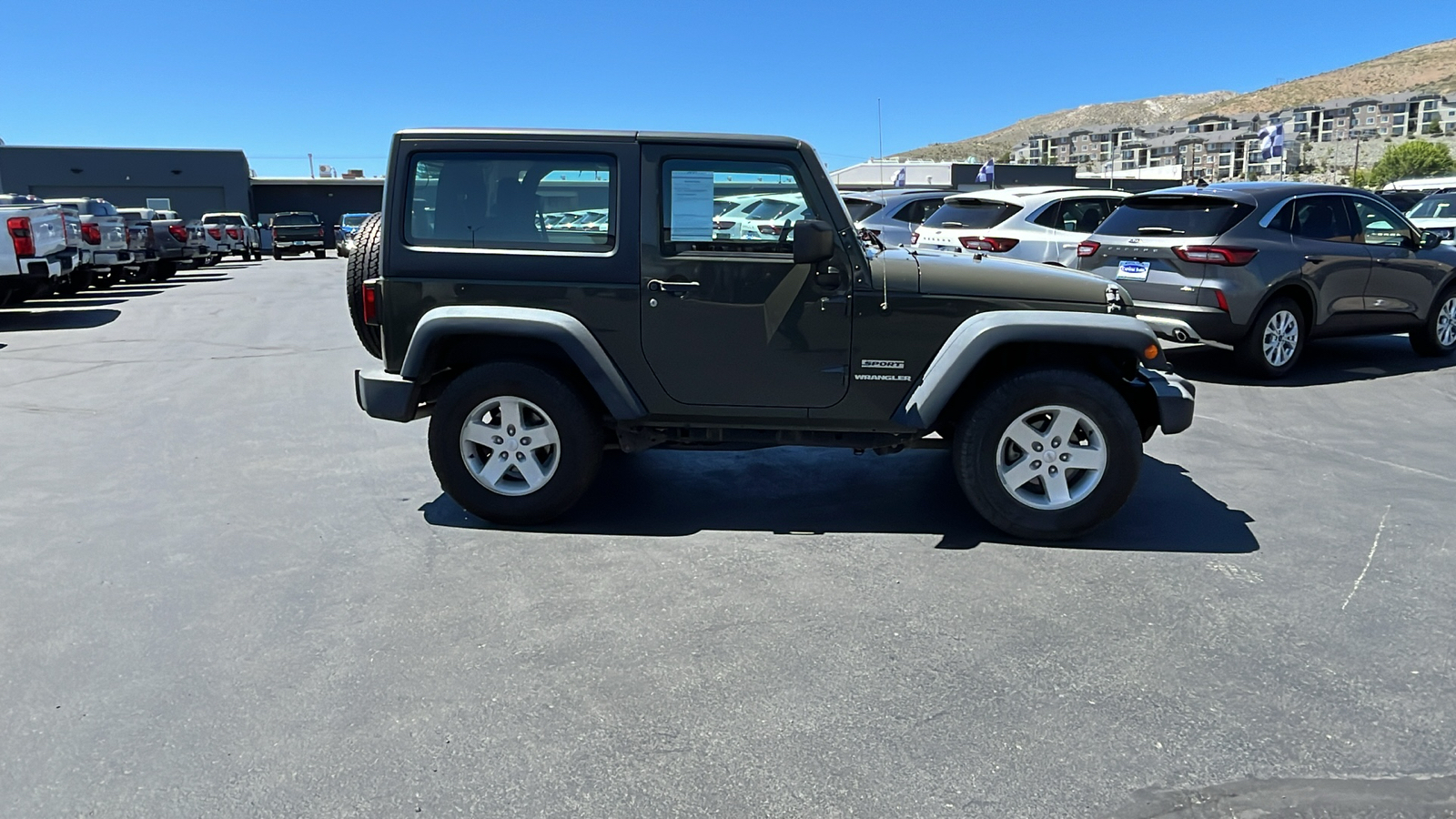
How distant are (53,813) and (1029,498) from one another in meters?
3.82

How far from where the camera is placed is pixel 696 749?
2979 millimetres

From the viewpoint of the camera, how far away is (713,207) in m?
4.75

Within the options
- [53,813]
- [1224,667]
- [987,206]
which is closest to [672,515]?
[1224,667]

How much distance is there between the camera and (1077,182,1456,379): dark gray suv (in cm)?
842

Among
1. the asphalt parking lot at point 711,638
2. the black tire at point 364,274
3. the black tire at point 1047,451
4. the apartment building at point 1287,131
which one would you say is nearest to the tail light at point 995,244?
the asphalt parking lot at point 711,638

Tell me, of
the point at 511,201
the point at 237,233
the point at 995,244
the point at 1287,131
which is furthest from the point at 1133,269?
the point at 1287,131

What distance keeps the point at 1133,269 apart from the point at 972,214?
301 centimetres

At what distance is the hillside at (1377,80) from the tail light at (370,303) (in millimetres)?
156648

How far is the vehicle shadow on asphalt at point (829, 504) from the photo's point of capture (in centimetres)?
487

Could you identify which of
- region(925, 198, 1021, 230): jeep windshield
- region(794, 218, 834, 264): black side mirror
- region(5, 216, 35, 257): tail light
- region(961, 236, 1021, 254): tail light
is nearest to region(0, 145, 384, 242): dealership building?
region(5, 216, 35, 257): tail light

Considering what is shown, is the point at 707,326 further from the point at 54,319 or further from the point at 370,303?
the point at 54,319

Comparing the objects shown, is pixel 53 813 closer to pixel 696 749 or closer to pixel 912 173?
pixel 696 749

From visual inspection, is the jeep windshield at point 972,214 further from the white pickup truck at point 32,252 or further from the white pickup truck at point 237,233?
the white pickup truck at point 237,233

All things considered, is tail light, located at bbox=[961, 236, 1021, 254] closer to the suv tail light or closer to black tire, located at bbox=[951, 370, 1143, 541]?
the suv tail light
